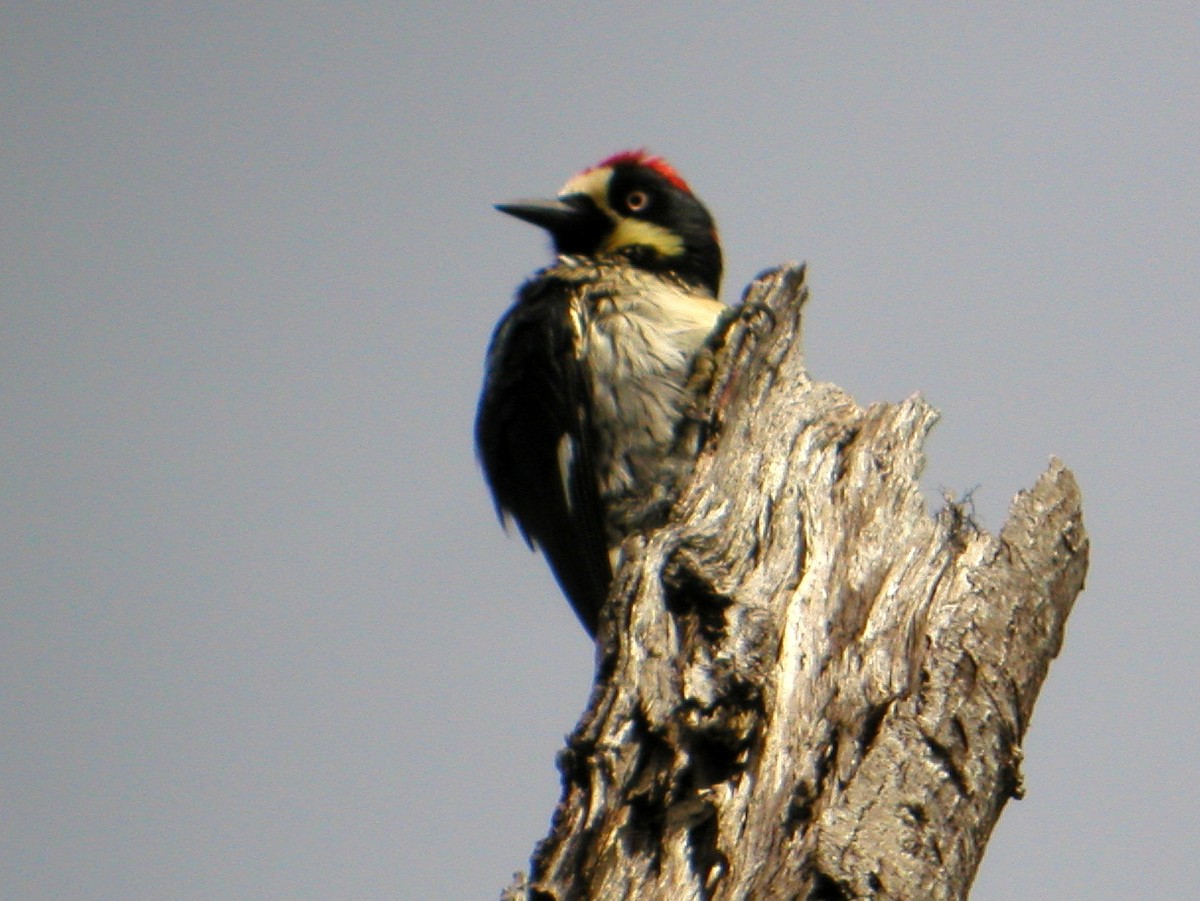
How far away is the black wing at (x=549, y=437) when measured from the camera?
4.64m

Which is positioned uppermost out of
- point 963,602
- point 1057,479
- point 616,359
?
point 616,359

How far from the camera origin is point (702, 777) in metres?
2.68

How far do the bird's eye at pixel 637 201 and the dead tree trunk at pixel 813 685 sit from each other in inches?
95.6

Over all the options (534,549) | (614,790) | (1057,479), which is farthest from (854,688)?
(534,549)

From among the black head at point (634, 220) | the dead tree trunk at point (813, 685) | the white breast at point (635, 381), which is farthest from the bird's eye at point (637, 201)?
the dead tree trunk at point (813, 685)

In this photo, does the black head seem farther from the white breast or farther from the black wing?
the white breast

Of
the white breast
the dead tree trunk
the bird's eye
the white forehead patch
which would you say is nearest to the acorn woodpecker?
the white breast

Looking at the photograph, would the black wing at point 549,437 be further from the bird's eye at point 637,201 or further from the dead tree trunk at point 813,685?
the dead tree trunk at point 813,685

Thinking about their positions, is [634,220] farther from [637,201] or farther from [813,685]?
[813,685]

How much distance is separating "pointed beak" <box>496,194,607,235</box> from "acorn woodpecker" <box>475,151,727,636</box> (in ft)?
0.75

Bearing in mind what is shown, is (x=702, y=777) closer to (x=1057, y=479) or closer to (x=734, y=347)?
(x=1057, y=479)

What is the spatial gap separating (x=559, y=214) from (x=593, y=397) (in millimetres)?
1348

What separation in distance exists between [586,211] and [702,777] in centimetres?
343

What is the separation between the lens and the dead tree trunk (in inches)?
99.9
